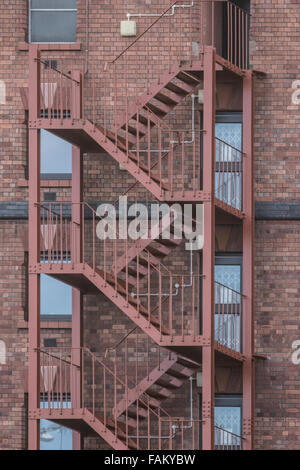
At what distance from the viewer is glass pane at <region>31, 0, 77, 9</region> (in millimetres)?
18688

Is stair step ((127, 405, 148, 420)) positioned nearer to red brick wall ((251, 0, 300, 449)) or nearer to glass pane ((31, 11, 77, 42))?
red brick wall ((251, 0, 300, 449))

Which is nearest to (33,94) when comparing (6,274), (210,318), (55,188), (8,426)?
(55,188)

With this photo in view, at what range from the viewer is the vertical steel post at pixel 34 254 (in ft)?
53.0

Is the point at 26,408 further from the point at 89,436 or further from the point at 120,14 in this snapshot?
the point at 120,14

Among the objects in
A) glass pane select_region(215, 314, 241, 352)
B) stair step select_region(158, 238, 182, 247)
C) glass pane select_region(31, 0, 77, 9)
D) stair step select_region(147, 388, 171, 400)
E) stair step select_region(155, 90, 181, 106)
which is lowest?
stair step select_region(147, 388, 171, 400)

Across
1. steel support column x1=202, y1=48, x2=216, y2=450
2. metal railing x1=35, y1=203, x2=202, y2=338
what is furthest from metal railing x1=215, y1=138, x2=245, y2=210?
metal railing x1=35, y1=203, x2=202, y2=338

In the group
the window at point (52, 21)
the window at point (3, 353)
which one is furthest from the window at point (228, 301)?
the window at point (52, 21)

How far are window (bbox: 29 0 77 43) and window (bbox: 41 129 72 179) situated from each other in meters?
1.77

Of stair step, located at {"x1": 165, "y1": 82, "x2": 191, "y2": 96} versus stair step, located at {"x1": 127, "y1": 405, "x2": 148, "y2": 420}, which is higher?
stair step, located at {"x1": 165, "y1": 82, "x2": 191, "y2": 96}

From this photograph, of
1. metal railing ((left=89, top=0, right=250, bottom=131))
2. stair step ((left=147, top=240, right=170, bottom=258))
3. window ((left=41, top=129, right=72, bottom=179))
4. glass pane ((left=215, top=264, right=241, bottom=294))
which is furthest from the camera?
window ((left=41, top=129, right=72, bottom=179))

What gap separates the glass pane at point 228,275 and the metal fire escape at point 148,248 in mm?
234

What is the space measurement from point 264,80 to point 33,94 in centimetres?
438

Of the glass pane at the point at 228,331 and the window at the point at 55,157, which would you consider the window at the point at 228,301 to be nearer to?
the glass pane at the point at 228,331

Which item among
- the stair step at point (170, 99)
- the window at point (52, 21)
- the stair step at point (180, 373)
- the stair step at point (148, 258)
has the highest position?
the window at point (52, 21)
